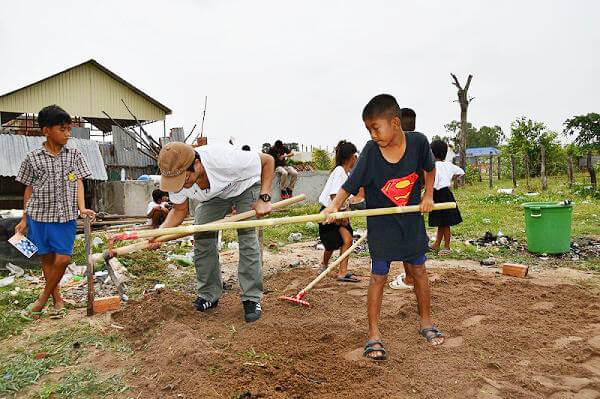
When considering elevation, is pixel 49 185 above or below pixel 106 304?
above

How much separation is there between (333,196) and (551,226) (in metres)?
2.89

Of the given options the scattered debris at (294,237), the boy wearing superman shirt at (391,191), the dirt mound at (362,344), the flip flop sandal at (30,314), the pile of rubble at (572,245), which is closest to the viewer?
the dirt mound at (362,344)

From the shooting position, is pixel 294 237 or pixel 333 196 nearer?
pixel 333 196

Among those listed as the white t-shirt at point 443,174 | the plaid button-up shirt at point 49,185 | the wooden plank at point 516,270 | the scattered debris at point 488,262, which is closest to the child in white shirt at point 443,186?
the white t-shirt at point 443,174

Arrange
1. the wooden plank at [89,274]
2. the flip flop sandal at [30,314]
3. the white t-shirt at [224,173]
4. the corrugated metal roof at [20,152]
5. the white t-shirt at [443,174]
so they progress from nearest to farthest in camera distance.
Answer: the white t-shirt at [224,173] → the wooden plank at [89,274] → the flip flop sandal at [30,314] → the white t-shirt at [443,174] → the corrugated metal roof at [20,152]

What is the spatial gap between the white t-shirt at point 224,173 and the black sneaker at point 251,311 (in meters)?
0.83

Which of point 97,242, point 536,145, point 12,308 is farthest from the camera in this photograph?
point 536,145

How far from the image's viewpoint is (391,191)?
113 inches

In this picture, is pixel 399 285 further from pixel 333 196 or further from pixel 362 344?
pixel 362 344

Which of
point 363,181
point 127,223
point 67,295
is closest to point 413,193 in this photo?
point 363,181

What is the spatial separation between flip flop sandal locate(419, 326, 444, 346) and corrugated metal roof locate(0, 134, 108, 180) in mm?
9836

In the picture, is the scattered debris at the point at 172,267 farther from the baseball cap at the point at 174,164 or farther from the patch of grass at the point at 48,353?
the baseball cap at the point at 174,164

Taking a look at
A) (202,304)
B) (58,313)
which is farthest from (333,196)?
(58,313)

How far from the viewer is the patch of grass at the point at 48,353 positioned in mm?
2625
